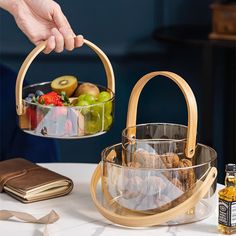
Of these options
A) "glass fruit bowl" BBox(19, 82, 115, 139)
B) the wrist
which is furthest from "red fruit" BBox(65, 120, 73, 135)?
the wrist

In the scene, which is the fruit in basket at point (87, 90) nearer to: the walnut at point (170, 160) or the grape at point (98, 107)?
the grape at point (98, 107)

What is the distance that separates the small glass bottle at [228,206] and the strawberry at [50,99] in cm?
52

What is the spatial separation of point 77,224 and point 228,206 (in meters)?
0.39

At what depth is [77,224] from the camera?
196 centimetres

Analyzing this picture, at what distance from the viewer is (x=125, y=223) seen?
1.93m

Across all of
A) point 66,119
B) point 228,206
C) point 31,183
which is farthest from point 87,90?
point 228,206

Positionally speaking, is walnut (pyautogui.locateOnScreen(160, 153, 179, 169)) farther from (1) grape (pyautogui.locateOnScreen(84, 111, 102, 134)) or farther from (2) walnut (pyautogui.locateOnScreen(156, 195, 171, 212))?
(1) grape (pyautogui.locateOnScreen(84, 111, 102, 134))

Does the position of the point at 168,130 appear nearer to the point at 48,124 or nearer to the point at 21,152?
the point at 48,124

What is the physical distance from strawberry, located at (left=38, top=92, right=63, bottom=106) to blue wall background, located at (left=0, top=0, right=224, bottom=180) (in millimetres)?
1976

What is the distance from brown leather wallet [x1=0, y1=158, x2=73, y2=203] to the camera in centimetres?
212

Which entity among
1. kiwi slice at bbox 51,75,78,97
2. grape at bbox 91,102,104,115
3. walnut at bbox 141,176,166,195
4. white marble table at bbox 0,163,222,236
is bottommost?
white marble table at bbox 0,163,222,236

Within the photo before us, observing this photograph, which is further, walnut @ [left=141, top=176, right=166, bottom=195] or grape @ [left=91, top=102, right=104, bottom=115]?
grape @ [left=91, top=102, right=104, bottom=115]

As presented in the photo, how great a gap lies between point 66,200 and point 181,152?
0.35 m

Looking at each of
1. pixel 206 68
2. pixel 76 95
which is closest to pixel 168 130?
pixel 76 95
